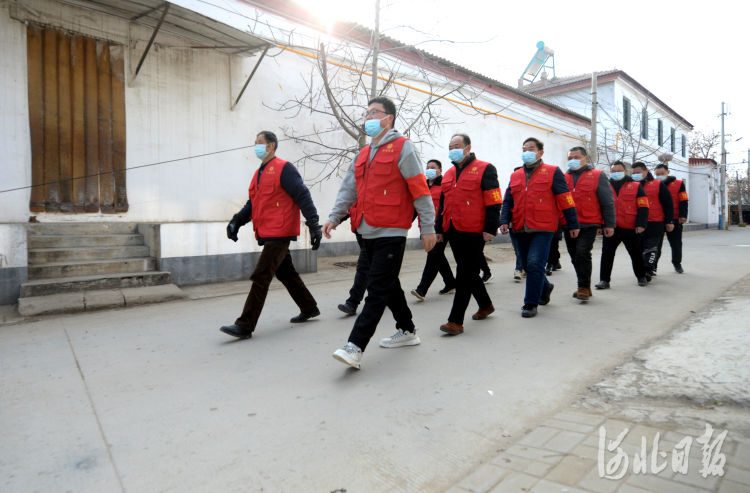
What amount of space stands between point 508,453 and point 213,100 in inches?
354

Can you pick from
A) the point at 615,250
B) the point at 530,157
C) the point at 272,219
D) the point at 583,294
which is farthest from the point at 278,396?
the point at 615,250

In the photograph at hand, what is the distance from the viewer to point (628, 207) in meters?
7.17

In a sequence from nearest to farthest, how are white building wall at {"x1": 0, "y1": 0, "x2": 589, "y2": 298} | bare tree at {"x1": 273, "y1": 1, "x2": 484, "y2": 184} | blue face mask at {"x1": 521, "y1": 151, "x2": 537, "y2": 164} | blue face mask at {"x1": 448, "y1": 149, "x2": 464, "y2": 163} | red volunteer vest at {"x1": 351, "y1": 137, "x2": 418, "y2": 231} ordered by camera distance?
red volunteer vest at {"x1": 351, "y1": 137, "x2": 418, "y2": 231}, blue face mask at {"x1": 448, "y1": 149, "x2": 464, "y2": 163}, blue face mask at {"x1": 521, "y1": 151, "x2": 537, "y2": 164}, white building wall at {"x1": 0, "y1": 0, "x2": 589, "y2": 298}, bare tree at {"x1": 273, "y1": 1, "x2": 484, "y2": 184}

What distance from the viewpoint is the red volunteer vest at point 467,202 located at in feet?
15.4

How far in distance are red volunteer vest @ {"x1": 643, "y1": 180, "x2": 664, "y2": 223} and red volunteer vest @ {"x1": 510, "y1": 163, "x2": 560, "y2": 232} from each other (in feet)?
12.1

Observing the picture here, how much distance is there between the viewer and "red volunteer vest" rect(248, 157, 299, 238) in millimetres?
4613

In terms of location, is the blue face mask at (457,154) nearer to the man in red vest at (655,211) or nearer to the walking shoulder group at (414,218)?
the walking shoulder group at (414,218)

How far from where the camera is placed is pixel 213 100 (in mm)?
9531

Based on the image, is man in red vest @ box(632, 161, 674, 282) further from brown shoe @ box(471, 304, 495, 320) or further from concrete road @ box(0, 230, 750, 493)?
brown shoe @ box(471, 304, 495, 320)

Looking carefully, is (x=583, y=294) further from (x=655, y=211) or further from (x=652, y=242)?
(x=655, y=211)

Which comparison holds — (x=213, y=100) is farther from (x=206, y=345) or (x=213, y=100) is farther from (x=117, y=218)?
(x=206, y=345)

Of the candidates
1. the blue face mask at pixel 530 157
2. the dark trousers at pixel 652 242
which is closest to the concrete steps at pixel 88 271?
the blue face mask at pixel 530 157

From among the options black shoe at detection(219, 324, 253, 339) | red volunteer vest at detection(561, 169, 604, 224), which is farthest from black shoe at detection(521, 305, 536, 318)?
black shoe at detection(219, 324, 253, 339)

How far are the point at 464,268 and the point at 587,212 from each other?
272cm
